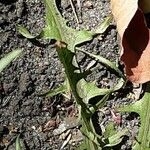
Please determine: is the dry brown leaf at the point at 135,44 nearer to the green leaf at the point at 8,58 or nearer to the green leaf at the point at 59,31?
the green leaf at the point at 59,31

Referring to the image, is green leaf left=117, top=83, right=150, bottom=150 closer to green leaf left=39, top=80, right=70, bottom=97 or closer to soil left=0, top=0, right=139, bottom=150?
soil left=0, top=0, right=139, bottom=150

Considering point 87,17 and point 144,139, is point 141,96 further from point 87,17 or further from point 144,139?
point 87,17

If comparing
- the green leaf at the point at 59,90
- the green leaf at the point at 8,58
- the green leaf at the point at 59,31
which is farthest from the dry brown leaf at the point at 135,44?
the green leaf at the point at 8,58

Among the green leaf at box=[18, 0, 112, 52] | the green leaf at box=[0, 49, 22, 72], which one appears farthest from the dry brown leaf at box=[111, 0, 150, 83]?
the green leaf at box=[0, 49, 22, 72]

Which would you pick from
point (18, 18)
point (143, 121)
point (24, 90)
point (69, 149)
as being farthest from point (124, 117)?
point (18, 18)

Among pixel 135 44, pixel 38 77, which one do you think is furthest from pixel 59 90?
pixel 135 44

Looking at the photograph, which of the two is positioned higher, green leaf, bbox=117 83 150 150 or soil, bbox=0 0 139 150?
soil, bbox=0 0 139 150
